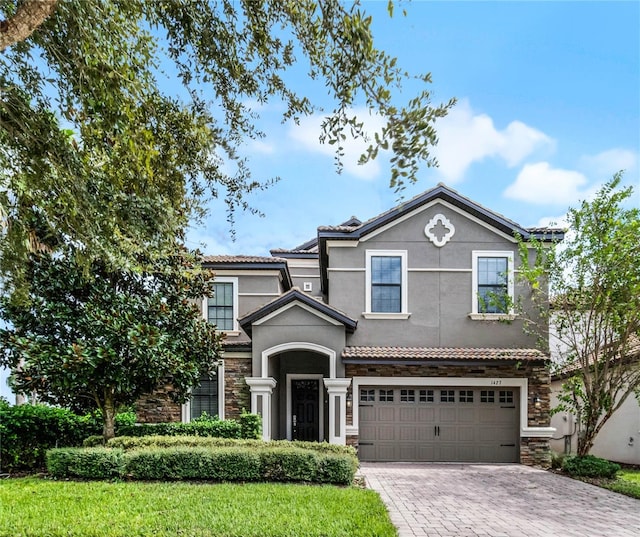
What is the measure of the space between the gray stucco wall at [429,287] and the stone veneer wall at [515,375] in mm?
732

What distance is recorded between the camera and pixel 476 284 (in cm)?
1550

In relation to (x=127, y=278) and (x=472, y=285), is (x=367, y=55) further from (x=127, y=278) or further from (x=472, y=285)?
(x=472, y=285)

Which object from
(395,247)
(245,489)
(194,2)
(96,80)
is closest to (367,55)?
(194,2)

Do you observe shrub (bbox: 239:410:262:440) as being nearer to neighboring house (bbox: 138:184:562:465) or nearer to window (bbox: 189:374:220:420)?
neighboring house (bbox: 138:184:562:465)

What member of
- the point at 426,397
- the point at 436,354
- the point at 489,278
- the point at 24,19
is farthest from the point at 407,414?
the point at 24,19

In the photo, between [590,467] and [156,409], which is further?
[156,409]

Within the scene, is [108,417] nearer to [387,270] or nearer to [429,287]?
[387,270]

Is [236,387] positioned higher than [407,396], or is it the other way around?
[236,387]

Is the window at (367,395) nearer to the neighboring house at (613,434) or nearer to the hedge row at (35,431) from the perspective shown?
the neighboring house at (613,434)

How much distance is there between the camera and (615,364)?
13430 millimetres

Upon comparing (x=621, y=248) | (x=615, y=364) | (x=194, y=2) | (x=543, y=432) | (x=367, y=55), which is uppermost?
(x=194, y=2)

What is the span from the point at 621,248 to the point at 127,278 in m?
11.7

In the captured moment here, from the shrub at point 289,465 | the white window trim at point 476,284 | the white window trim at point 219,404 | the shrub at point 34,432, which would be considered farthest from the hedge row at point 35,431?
the white window trim at point 476,284

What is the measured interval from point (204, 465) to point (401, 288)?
769cm
